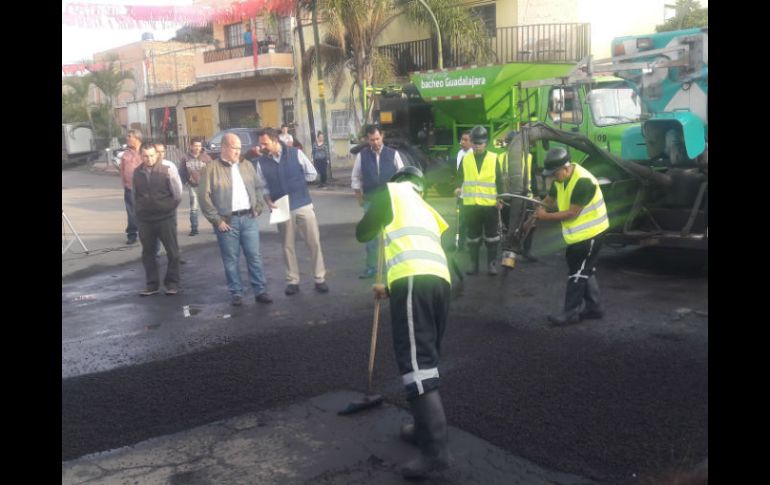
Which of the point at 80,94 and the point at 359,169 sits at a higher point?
the point at 80,94

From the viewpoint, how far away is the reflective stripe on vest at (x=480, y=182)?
8.24 metres

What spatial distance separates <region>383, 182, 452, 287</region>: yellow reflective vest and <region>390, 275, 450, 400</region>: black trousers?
0.19ft

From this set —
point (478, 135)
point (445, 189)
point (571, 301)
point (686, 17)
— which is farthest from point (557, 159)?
point (686, 17)

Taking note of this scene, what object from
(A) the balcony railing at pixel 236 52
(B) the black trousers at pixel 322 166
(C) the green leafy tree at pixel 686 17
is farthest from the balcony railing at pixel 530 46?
(A) the balcony railing at pixel 236 52

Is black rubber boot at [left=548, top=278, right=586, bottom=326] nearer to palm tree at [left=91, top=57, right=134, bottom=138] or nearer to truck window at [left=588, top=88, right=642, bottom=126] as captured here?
truck window at [left=588, top=88, right=642, bottom=126]

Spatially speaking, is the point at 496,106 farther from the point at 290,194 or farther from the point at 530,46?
the point at 530,46

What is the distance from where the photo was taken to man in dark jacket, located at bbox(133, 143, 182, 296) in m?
8.15

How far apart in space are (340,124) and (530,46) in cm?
819

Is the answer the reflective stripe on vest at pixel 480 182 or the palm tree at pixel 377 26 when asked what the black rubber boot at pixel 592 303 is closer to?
the reflective stripe on vest at pixel 480 182

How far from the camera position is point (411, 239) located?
4012 mm

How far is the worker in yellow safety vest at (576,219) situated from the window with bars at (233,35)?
26.6m
